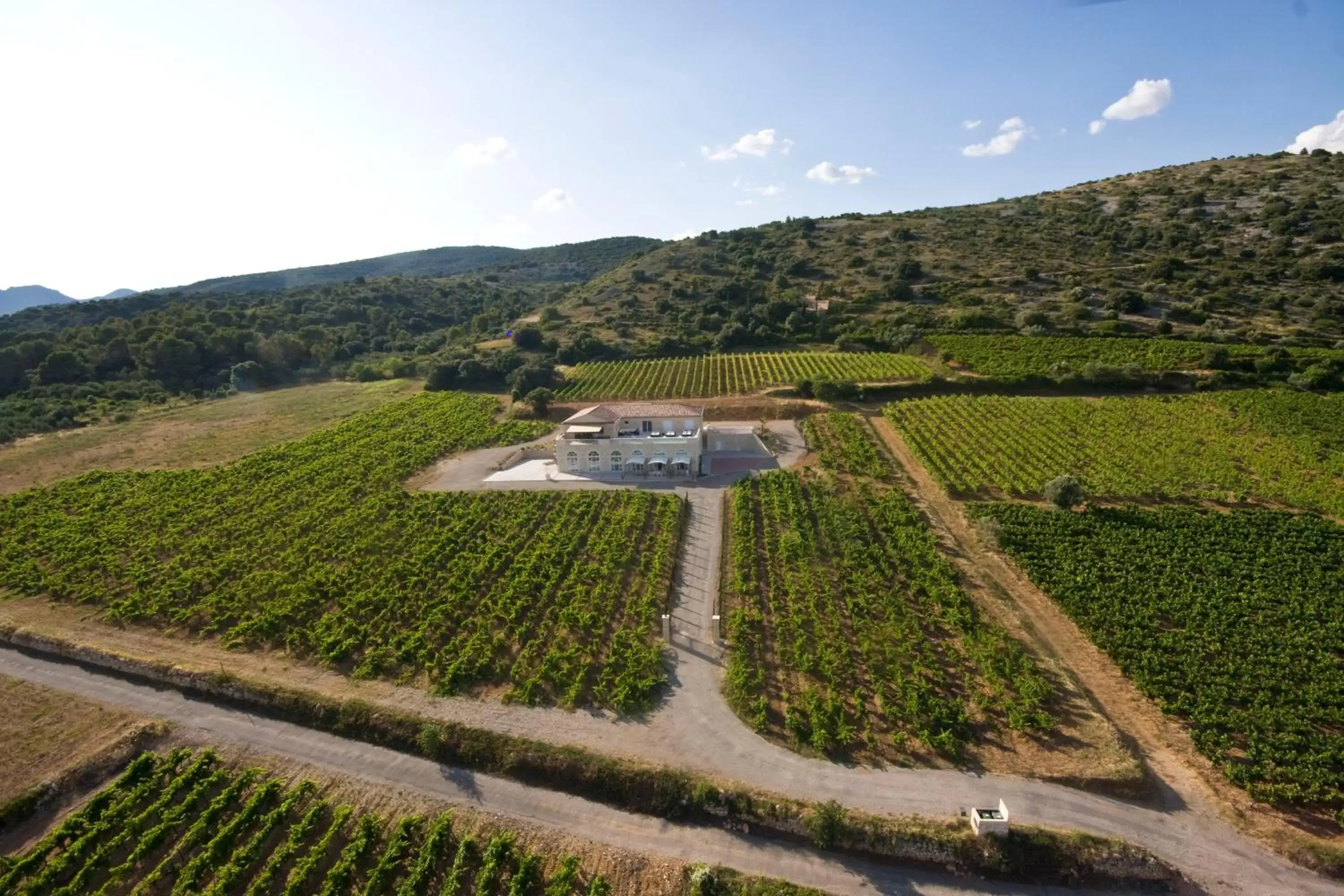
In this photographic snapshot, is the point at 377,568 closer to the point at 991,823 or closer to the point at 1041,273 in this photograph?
the point at 991,823

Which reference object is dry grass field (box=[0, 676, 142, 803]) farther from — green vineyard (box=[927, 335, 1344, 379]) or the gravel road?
green vineyard (box=[927, 335, 1344, 379])

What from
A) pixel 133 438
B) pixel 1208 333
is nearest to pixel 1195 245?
pixel 1208 333

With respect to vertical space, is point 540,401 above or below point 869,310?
below

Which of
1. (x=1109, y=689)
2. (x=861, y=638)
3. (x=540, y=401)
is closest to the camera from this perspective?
(x=1109, y=689)

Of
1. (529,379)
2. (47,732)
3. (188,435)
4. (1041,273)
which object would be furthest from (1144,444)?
(188,435)

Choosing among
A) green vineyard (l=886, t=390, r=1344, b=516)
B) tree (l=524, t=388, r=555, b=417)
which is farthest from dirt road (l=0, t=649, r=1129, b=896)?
tree (l=524, t=388, r=555, b=417)

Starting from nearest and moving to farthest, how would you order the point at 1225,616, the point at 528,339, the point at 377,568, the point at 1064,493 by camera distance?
the point at 1225,616 < the point at 377,568 < the point at 1064,493 < the point at 528,339

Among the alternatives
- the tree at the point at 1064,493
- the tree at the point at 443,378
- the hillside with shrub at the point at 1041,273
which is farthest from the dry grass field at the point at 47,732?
the hillside with shrub at the point at 1041,273
